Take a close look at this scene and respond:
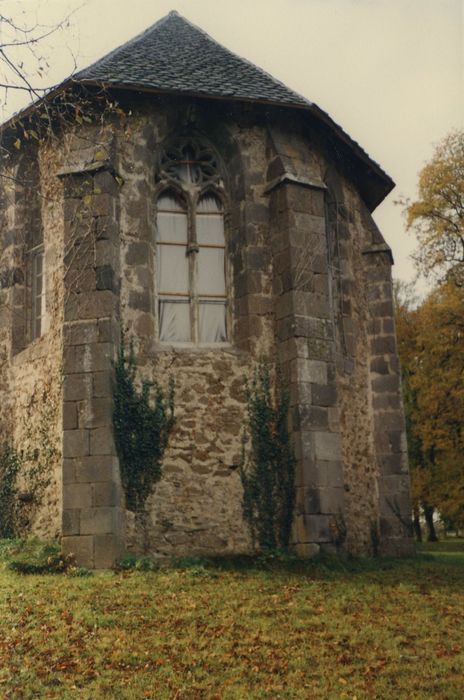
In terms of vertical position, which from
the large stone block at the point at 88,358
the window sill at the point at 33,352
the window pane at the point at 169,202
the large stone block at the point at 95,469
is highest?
the window pane at the point at 169,202

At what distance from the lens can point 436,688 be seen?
311 inches

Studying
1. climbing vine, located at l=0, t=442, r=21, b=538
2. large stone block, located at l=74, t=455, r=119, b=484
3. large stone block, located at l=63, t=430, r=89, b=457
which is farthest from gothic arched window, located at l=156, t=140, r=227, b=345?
climbing vine, located at l=0, t=442, r=21, b=538

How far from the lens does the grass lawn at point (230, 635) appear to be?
7.82 metres

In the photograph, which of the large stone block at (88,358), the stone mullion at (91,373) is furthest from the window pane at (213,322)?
the large stone block at (88,358)

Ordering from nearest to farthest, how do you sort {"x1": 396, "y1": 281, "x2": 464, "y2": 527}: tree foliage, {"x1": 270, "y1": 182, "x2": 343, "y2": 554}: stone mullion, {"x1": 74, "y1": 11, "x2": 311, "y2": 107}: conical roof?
{"x1": 270, "y1": 182, "x2": 343, "y2": 554}: stone mullion < {"x1": 74, "y1": 11, "x2": 311, "y2": 107}: conical roof < {"x1": 396, "y1": 281, "x2": 464, "y2": 527}: tree foliage

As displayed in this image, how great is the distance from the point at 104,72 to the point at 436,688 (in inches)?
417

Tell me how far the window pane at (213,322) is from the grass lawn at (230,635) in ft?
12.3

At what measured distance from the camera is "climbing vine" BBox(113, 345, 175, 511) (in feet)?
41.9

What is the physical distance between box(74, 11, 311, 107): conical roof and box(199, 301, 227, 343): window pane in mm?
3334

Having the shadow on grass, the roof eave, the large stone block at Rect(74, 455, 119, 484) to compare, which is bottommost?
the shadow on grass

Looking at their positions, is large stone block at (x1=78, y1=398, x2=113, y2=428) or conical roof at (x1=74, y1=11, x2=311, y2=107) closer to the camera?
large stone block at (x1=78, y1=398, x2=113, y2=428)

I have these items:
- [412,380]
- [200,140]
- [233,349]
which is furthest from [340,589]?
[412,380]

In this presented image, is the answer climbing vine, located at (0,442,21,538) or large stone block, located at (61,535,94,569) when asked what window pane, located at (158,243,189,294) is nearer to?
climbing vine, located at (0,442,21,538)

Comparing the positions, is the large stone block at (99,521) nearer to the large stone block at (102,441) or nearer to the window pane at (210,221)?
the large stone block at (102,441)
